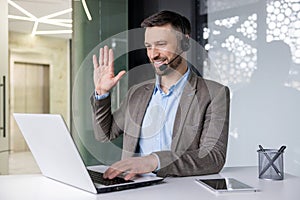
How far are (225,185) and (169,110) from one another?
1.64ft

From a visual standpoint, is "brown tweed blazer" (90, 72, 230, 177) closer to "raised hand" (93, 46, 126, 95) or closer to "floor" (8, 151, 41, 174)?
"raised hand" (93, 46, 126, 95)

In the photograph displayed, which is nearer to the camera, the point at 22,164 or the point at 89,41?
the point at 89,41

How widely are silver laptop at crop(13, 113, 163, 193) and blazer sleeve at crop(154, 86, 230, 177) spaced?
72 mm

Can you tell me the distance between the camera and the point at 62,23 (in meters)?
5.91

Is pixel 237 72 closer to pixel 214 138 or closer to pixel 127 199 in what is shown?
pixel 214 138

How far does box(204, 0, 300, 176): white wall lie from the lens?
2.61 m

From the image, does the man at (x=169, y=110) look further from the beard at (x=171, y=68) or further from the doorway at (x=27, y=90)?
the doorway at (x=27, y=90)

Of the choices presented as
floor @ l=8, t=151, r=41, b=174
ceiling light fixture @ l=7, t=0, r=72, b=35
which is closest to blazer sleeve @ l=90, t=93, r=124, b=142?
floor @ l=8, t=151, r=41, b=174

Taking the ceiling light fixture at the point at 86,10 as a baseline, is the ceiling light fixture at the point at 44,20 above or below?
above

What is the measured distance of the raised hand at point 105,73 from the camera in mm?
1356

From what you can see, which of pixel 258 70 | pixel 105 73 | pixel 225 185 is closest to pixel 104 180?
pixel 225 185

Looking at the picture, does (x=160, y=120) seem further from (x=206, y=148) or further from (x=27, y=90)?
(x=27, y=90)

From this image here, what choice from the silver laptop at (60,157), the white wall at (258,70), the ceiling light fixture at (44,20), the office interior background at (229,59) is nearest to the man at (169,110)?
the silver laptop at (60,157)

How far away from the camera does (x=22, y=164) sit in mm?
5102
